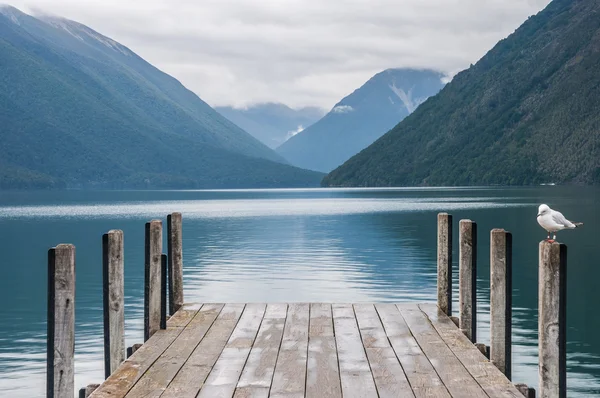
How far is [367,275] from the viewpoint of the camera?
3697 cm

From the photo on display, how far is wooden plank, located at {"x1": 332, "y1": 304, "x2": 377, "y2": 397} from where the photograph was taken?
8.99m

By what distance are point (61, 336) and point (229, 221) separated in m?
73.2

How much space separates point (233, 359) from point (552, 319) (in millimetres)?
3839

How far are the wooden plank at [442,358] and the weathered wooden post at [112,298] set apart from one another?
408 centimetres

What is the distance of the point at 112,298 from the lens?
1134cm

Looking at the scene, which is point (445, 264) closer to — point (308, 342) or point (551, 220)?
point (551, 220)

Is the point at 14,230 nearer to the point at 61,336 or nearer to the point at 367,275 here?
the point at 367,275

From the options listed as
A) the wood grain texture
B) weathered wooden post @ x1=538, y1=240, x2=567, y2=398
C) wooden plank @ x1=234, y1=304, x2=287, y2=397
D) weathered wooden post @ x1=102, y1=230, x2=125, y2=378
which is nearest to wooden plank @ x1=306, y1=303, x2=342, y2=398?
the wood grain texture

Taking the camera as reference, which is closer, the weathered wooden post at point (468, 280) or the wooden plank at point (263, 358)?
the wooden plank at point (263, 358)

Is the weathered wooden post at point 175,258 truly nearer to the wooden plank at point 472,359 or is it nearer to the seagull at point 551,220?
the wooden plank at point 472,359

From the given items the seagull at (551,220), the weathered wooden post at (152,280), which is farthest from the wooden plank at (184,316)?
the seagull at (551,220)

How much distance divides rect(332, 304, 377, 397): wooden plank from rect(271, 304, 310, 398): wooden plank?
45 cm

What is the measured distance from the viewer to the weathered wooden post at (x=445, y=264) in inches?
553

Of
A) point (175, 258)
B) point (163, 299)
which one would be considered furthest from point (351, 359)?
point (175, 258)
